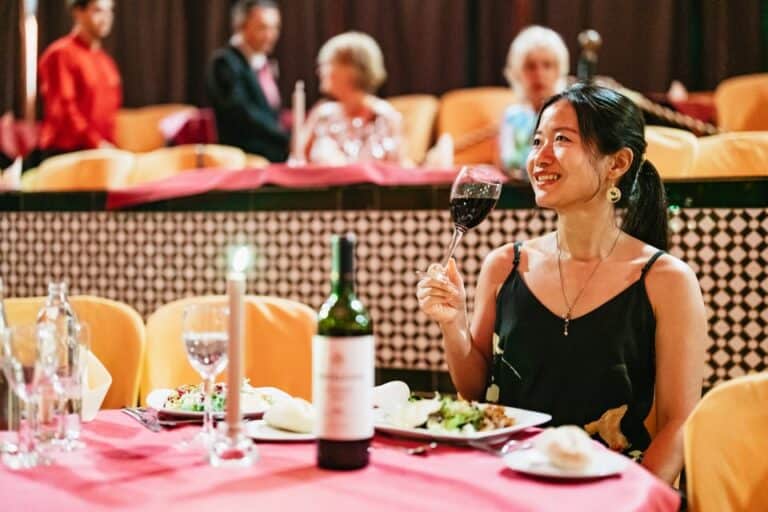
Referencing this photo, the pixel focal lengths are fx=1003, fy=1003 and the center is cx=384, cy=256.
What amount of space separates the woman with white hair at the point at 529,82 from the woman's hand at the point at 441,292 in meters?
2.85

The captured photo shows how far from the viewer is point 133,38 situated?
766 cm

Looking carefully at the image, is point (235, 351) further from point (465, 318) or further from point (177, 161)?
point (177, 161)

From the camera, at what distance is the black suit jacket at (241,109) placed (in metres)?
5.95

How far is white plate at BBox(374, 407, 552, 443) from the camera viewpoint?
140 cm

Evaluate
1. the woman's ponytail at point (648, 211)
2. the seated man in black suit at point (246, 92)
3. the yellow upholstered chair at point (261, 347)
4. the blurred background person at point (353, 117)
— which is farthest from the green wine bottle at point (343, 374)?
the seated man in black suit at point (246, 92)

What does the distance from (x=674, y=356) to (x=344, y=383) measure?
2.94ft

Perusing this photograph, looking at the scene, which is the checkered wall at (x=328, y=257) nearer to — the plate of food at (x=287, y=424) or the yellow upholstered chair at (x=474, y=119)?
the plate of food at (x=287, y=424)

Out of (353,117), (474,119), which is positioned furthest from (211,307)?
(474,119)

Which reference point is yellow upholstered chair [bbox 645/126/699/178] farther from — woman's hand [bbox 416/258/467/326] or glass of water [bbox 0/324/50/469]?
glass of water [bbox 0/324/50/469]

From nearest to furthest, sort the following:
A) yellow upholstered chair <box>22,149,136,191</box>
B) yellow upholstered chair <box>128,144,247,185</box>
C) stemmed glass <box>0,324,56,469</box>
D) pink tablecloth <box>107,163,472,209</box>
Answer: stemmed glass <box>0,324,56,469</box> < pink tablecloth <box>107,163,472,209</box> < yellow upholstered chair <box>22,149,136,191</box> < yellow upholstered chair <box>128,144,247,185</box>

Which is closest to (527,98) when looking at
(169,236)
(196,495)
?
(169,236)

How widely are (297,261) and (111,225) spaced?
0.78 metres

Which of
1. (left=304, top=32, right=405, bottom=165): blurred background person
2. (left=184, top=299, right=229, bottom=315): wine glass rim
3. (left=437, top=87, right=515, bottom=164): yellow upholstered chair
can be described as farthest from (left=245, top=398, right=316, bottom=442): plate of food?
(left=437, top=87, right=515, bottom=164): yellow upholstered chair

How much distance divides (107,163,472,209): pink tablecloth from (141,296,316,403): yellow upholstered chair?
1.04 metres
